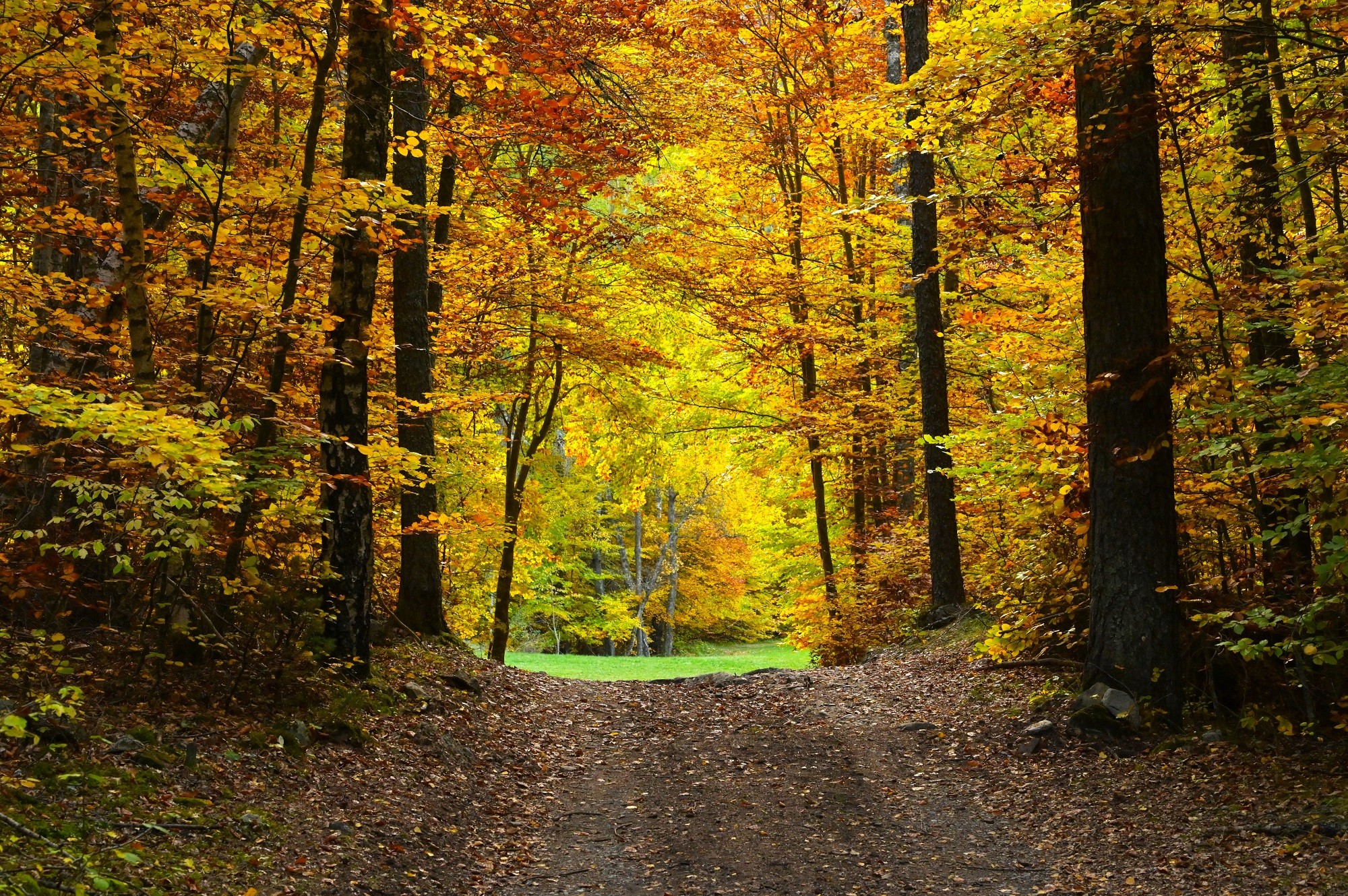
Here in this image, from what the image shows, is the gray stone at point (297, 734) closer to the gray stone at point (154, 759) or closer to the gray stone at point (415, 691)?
the gray stone at point (154, 759)

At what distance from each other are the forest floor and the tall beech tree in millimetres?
1854

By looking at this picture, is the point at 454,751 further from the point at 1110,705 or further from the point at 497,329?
the point at 497,329

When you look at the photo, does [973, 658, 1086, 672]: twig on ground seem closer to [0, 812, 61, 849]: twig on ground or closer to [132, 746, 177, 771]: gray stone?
[132, 746, 177, 771]: gray stone

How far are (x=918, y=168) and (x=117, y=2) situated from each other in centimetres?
986

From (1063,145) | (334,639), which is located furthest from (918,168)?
(334,639)

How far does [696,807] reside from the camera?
23.8 ft

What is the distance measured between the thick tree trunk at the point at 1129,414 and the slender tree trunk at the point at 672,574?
2214cm

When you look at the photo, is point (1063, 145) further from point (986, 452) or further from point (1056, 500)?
point (1056, 500)

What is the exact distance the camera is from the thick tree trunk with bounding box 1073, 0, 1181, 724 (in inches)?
285

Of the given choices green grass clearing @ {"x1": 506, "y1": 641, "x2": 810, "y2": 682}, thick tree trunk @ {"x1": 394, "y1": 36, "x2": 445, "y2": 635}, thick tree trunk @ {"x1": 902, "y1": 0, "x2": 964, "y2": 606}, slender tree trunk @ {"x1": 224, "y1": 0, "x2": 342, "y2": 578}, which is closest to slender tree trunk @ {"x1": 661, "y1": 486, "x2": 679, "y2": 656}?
green grass clearing @ {"x1": 506, "y1": 641, "x2": 810, "y2": 682}

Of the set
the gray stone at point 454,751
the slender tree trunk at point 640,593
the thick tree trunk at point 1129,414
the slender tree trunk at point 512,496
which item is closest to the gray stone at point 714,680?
the slender tree trunk at point 512,496

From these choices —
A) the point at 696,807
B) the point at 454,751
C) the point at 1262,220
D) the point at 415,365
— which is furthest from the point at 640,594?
the point at 1262,220

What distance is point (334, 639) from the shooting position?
809 centimetres

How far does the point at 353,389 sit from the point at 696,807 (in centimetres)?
432
